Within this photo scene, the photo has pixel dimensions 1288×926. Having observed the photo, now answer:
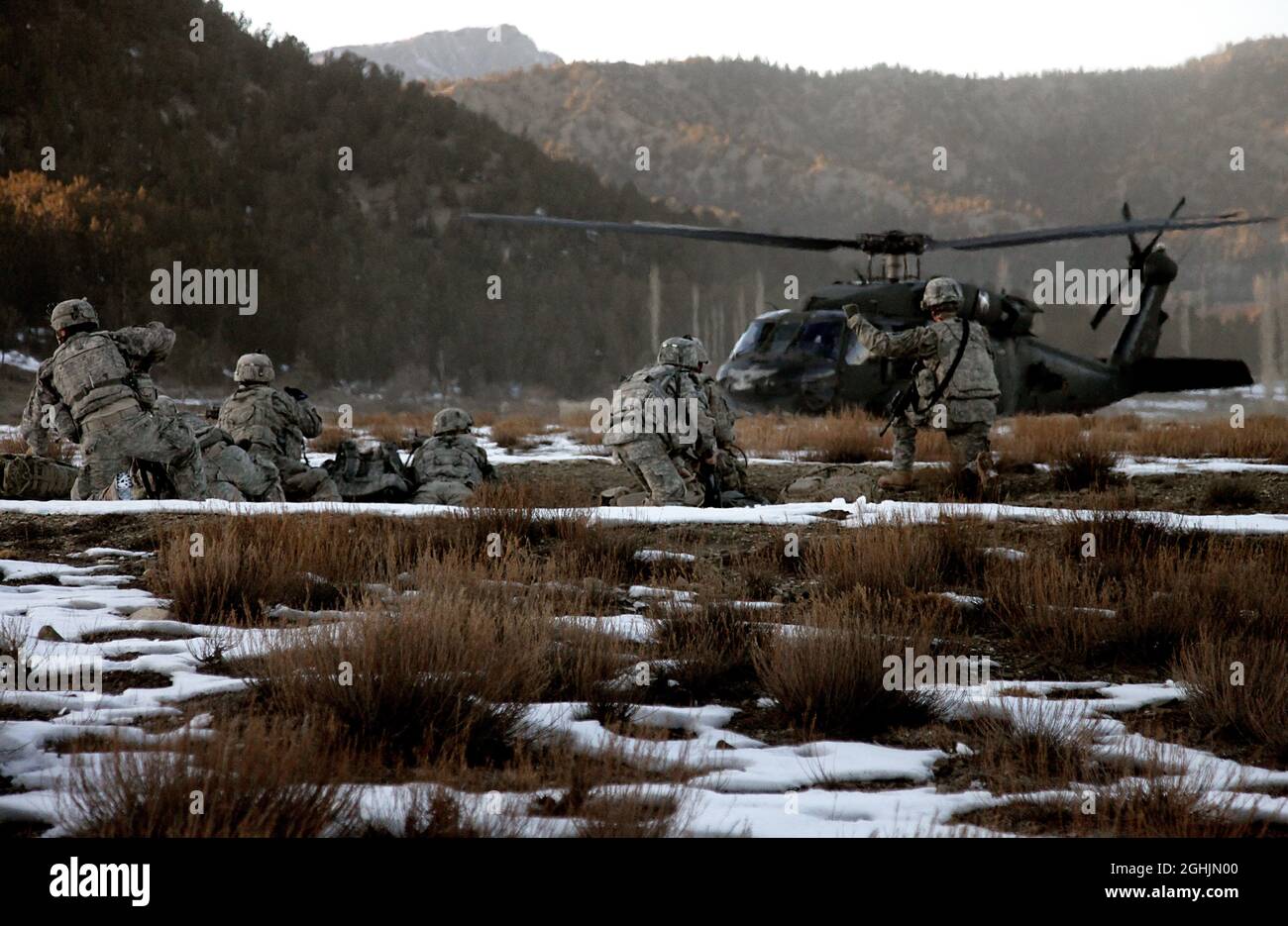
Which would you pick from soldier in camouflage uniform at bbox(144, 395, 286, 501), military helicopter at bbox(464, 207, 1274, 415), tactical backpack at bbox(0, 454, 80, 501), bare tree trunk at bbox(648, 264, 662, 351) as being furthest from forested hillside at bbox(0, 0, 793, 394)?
soldier in camouflage uniform at bbox(144, 395, 286, 501)

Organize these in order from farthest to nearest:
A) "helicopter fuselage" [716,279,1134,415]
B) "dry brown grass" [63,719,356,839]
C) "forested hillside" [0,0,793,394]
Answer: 1. "forested hillside" [0,0,793,394]
2. "helicopter fuselage" [716,279,1134,415]
3. "dry brown grass" [63,719,356,839]

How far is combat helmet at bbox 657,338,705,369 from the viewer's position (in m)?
8.42

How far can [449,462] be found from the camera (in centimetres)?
974

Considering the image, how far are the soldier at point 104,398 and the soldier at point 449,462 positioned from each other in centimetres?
225

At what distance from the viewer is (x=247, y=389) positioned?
9.79 metres

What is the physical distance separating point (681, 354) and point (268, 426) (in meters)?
3.82

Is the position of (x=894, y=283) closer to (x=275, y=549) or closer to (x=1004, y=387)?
(x=1004, y=387)

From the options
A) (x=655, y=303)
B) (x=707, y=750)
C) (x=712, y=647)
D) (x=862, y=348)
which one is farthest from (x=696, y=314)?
(x=707, y=750)

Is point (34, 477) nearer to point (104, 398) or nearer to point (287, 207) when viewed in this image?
point (104, 398)

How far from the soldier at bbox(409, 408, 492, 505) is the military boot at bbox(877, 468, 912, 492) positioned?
12.0 ft

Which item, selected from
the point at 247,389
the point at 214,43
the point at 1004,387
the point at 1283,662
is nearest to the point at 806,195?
the point at 214,43

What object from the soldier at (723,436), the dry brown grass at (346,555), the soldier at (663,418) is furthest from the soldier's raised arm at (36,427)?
the soldier at (723,436)

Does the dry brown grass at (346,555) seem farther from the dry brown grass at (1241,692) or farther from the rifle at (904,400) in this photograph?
the rifle at (904,400)

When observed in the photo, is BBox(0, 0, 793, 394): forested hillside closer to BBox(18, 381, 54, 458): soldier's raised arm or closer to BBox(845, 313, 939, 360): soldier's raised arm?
BBox(18, 381, 54, 458): soldier's raised arm
